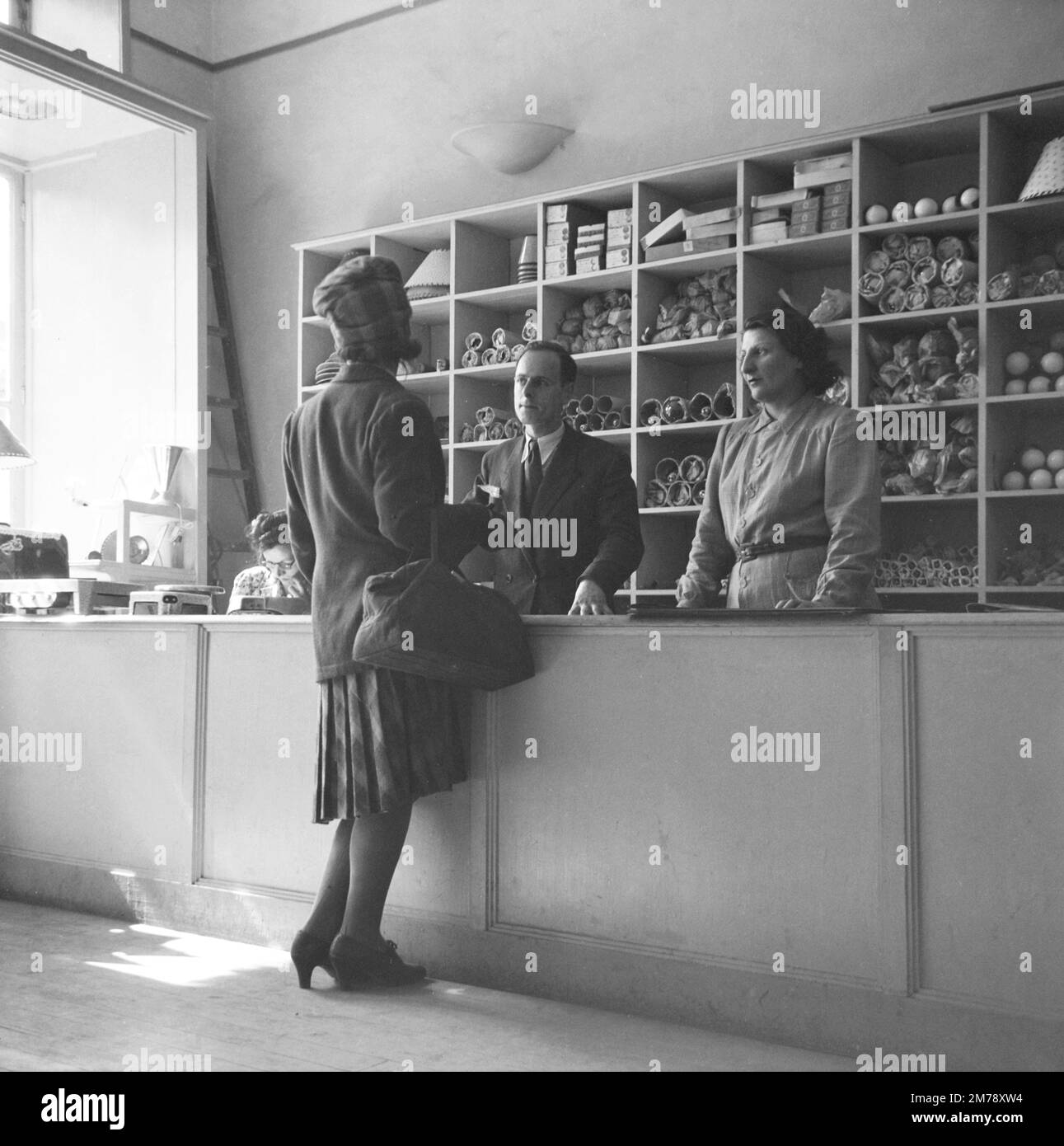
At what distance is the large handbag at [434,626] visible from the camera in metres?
2.90

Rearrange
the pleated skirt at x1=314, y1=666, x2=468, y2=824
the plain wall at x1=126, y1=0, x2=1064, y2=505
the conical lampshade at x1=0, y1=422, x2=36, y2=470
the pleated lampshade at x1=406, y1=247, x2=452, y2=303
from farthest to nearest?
the pleated lampshade at x1=406, y1=247, x2=452, y2=303 → the conical lampshade at x1=0, y1=422, x2=36, y2=470 → the plain wall at x1=126, y1=0, x2=1064, y2=505 → the pleated skirt at x1=314, y1=666, x2=468, y2=824

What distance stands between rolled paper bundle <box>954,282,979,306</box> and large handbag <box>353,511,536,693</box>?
233 cm

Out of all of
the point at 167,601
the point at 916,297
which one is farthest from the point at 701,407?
the point at 167,601

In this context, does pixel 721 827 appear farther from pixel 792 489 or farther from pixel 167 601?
pixel 167 601

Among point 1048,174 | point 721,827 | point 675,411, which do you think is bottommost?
point 721,827

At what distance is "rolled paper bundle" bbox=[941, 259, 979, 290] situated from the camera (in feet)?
15.1

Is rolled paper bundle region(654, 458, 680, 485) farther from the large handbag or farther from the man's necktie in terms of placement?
the large handbag

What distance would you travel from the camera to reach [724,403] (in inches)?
203

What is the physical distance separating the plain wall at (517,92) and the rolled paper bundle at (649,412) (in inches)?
42.6

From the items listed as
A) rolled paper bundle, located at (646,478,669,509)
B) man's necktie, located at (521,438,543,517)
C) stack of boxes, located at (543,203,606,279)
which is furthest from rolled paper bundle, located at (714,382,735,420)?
man's necktie, located at (521,438,543,517)

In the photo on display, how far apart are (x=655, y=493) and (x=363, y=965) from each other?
2.66 metres

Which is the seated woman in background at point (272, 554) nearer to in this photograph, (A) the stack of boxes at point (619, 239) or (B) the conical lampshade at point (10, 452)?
(B) the conical lampshade at point (10, 452)
